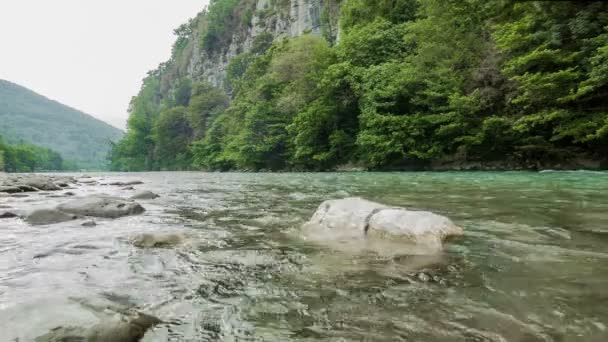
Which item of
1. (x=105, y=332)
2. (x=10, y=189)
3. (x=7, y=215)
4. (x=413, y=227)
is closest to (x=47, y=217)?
(x=7, y=215)

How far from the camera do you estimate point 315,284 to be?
298cm

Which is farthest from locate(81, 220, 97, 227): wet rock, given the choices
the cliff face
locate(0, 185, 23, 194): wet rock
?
the cliff face

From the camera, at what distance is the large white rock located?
4.18m

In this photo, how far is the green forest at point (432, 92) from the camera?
657 inches

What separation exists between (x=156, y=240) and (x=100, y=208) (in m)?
3.24

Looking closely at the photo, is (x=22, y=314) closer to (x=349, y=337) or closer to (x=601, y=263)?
(x=349, y=337)

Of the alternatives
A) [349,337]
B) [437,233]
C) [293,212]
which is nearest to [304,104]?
[293,212]

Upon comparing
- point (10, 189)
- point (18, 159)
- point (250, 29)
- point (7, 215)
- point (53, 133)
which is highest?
point (250, 29)

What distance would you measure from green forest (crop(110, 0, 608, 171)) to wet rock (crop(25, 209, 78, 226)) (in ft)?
22.5

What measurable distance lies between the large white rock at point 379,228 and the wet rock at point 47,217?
432 centimetres

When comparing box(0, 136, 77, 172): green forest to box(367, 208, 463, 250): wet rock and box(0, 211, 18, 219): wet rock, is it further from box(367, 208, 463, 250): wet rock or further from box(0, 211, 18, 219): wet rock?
box(367, 208, 463, 250): wet rock

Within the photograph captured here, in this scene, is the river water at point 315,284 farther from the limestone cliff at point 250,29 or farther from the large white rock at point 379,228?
the limestone cliff at point 250,29

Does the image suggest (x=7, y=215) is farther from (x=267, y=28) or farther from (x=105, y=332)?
(x=267, y=28)

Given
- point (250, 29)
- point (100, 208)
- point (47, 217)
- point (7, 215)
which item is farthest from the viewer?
point (250, 29)
